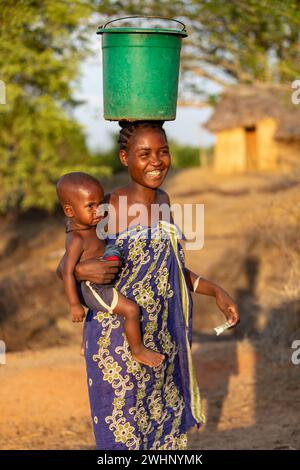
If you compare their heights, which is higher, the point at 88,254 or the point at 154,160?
the point at 154,160

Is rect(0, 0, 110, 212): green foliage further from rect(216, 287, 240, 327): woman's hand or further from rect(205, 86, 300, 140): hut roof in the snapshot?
rect(205, 86, 300, 140): hut roof

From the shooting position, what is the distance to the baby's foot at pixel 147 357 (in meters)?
3.06

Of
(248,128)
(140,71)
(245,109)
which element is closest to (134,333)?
(140,71)

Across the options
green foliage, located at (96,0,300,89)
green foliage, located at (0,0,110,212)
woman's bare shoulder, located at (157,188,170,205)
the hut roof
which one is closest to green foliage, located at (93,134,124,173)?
the hut roof

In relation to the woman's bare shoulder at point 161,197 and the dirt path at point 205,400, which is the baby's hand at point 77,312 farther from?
the dirt path at point 205,400

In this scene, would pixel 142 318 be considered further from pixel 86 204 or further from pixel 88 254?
pixel 86 204

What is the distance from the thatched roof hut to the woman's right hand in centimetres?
1873

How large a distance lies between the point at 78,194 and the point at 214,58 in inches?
511

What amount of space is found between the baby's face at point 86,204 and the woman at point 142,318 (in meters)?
0.18

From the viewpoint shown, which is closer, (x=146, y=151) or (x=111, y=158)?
(x=146, y=151)

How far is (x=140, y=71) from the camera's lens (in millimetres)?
3057

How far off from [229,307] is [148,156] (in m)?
0.73

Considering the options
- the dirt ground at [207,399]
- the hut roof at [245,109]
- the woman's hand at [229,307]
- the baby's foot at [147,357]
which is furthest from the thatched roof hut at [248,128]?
the baby's foot at [147,357]
